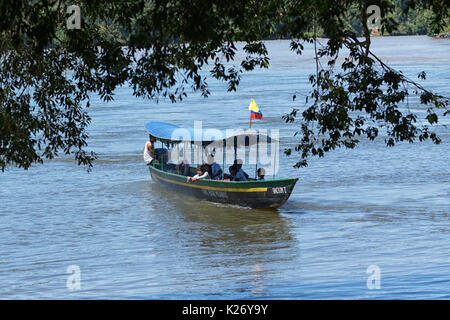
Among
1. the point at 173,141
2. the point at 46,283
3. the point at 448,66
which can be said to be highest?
the point at 448,66

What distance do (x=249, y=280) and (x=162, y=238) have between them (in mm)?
5816

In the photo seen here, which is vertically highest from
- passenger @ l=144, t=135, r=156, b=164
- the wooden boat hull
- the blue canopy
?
the blue canopy

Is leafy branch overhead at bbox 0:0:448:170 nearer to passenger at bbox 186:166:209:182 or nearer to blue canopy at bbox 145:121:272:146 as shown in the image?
blue canopy at bbox 145:121:272:146

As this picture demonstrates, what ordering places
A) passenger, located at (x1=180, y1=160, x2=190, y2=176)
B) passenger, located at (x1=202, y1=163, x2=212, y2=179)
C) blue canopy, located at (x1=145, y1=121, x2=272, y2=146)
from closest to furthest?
blue canopy, located at (x1=145, y1=121, x2=272, y2=146), passenger, located at (x1=202, y1=163, x2=212, y2=179), passenger, located at (x1=180, y1=160, x2=190, y2=176)

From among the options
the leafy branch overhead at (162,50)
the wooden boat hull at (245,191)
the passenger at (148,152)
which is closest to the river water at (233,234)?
the wooden boat hull at (245,191)

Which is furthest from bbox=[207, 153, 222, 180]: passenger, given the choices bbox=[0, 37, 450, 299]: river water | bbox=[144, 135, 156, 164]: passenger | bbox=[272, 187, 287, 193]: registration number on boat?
bbox=[144, 135, 156, 164]: passenger

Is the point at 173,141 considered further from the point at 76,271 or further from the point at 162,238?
the point at 76,271

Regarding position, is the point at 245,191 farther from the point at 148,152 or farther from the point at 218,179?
the point at 148,152

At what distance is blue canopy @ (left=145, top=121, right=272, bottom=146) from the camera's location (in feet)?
72.9

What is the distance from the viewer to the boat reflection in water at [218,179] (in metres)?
22.2

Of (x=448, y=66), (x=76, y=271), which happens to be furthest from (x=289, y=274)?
(x=448, y=66)

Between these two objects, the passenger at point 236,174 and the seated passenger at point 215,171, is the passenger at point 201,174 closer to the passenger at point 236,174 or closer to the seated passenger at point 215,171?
the seated passenger at point 215,171

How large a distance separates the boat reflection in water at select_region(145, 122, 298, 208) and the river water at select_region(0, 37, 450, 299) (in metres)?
0.44
